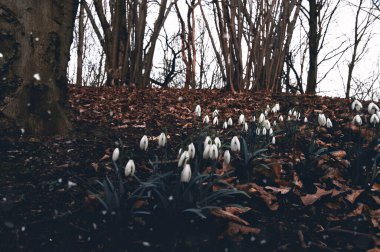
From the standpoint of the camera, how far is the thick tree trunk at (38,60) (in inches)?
117

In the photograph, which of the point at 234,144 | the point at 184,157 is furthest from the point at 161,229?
the point at 234,144

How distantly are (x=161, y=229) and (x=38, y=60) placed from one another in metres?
1.81

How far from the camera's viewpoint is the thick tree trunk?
2.97m

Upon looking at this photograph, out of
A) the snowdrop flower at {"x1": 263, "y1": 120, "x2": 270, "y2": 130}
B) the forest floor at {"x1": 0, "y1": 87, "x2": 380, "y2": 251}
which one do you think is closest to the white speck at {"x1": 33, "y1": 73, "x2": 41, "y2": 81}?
the forest floor at {"x1": 0, "y1": 87, "x2": 380, "y2": 251}

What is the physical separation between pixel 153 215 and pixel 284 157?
1.38 metres

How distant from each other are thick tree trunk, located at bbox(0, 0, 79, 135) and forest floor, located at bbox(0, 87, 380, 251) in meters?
0.15

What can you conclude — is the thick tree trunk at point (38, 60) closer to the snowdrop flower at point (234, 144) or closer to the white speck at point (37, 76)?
the white speck at point (37, 76)


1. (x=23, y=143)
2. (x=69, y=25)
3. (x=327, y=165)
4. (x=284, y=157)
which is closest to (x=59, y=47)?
(x=69, y=25)

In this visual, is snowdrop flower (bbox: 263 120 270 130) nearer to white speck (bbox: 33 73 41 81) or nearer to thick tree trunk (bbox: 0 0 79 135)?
thick tree trunk (bbox: 0 0 79 135)

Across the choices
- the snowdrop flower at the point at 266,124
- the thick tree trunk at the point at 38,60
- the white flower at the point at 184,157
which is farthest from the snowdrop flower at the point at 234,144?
the thick tree trunk at the point at 38,60

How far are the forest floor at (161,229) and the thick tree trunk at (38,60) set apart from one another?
0.15 metres

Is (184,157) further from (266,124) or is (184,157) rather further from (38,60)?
(38,60)

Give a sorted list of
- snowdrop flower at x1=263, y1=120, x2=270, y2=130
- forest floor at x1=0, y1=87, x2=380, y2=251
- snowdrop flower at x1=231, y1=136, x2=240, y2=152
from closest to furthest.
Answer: forest floor at x1=0, y1=87, x2=380, y2=251, snowdrop flower at x1=231, y1=136, x2=240, y2=152, snowdrop flower at x1=263, y1=120, x2=270, y2=130

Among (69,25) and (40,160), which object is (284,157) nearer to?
(40,160)
